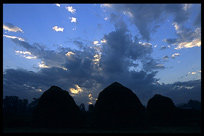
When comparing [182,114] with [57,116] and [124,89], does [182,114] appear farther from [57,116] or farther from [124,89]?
[57,116]

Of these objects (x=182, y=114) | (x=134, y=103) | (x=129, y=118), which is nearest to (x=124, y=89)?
(x=134, y=103)

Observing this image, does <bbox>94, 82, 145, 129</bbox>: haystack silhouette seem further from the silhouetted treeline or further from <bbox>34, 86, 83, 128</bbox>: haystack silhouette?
<bbox>34, 86, 83, 128</bbox>: haystack silhouette

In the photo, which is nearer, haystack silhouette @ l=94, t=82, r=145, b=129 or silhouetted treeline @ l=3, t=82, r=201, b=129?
haystack silhouette @ l=94, t=82, r=145, b=129

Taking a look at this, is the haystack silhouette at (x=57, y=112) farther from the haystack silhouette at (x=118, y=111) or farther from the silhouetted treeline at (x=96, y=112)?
the haystack silhouette at (x=118, y=111)

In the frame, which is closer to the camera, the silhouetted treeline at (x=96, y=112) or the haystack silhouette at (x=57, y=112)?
the silhouetted treeline at (x=96, y=112)

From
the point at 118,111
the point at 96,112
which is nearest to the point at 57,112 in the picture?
the point at 96,112

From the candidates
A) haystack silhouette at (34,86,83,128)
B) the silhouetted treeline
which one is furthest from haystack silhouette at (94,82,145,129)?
haystack silhouette at (34,86,83,128)

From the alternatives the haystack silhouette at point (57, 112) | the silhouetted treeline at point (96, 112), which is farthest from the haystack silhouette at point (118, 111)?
the haystack silhouette at point (57, 112)

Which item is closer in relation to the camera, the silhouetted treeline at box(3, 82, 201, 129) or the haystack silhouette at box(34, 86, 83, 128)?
the silhouetted treeline at box(3, 82, 201, 129)

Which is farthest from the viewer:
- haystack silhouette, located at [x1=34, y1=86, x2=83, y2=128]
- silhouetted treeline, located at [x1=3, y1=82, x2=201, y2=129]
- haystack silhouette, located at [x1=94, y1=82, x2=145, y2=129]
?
haystack silhouette, located at [x1=34, y1=86, x2=83, y2=128]

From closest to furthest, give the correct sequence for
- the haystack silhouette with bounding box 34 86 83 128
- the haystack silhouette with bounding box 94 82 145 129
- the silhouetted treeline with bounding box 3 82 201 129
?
the haystack silhouette with bounding box 94 82 145 129, the silhouetted treeline with bounding box 3 82 201 129, the haystack silhouette with bounding box 34 86 83 128

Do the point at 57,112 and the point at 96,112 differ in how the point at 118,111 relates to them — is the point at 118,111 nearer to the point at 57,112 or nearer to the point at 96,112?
the point at 96,112

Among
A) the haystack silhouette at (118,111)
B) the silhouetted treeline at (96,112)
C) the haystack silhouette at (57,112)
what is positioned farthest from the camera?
the haystack silhouette at (57,112)

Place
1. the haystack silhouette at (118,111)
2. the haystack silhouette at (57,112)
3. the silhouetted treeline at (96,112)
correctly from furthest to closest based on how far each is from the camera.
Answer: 1. the haystack silhouette at (57,112)
2. the silhouetted treeline at (96,112)
3. the haystack silhouette at (118,111)
